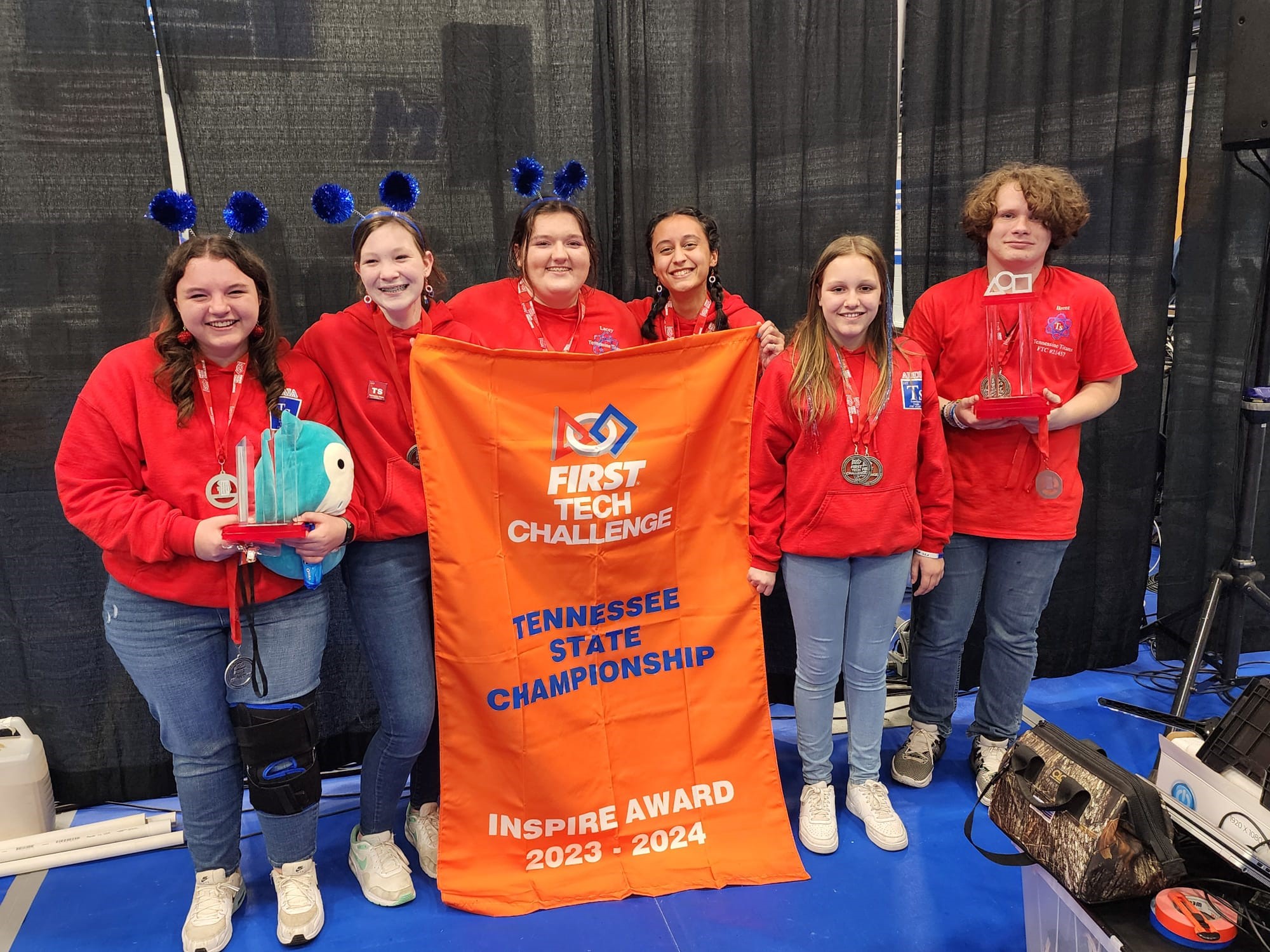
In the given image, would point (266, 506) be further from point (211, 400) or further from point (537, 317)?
point (537, 317)

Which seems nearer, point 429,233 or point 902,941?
point 902,941

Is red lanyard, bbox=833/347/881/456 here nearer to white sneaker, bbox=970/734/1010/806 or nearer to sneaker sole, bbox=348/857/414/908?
white sneaker, bbox=970/734/1010/806

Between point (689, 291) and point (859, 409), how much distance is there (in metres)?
0.58

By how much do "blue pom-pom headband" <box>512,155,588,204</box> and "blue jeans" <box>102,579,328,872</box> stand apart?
112 cm

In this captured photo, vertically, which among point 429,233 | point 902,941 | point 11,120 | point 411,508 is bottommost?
point 902,941

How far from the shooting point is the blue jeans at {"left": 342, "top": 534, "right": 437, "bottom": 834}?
2.13 metres

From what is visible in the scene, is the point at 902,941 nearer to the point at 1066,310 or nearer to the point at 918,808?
the point at 918,808

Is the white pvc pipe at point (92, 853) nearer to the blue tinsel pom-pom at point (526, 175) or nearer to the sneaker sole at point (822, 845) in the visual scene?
the sneaker sole at point (822, 845)

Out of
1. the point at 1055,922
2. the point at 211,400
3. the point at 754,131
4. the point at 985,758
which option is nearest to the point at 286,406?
the point at 211,400

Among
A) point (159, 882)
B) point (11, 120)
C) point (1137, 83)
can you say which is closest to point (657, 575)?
point (159, 882)

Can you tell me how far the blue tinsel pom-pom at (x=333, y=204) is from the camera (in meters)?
2.04

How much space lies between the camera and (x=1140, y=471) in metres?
3.42

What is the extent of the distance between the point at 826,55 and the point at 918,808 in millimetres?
2387

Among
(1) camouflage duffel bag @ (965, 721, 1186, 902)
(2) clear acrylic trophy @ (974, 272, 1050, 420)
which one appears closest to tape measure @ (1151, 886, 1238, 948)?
(1) camouflage duffel bag @ (965, 721, 1186, 902)
